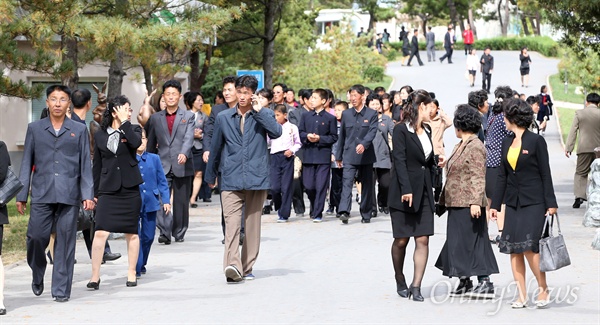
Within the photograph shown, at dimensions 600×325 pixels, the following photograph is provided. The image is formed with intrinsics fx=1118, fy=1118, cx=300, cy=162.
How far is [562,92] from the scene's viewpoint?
51312 millimetres

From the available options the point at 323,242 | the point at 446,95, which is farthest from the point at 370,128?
the point at 446,95

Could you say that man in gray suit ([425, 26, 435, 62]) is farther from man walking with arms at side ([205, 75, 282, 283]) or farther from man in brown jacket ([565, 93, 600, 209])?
man walking with arms at side ([205, 75, 282, 283])

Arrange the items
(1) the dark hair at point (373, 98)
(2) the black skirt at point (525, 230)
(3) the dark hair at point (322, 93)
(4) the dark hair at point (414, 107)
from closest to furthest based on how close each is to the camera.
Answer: (2) the black skirt at point (525, 230) → (4) the dark hair at point (414, 107) → (3) the dark hair at point (322, 93) → (1) the dark hair at point (373, 98)

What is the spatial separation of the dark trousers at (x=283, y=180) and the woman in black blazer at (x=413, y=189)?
23.0 feet

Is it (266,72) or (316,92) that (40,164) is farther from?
(266,72)

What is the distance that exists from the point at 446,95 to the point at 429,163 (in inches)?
1465

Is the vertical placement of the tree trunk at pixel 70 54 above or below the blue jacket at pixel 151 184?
above

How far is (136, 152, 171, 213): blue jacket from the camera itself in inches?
471

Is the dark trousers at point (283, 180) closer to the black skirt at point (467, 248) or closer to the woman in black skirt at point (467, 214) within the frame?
the woman in black skirt at point (467, 214)

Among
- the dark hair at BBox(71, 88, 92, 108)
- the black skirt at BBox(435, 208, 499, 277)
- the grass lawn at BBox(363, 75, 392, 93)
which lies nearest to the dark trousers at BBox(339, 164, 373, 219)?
the dark hair at BBox(71, 88, 92, 108)

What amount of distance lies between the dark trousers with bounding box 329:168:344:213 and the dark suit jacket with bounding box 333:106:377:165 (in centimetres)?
88

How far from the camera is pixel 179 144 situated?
587 inches

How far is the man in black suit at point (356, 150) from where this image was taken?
1681cm

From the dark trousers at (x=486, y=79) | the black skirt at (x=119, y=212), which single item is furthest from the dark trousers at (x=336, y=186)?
the dark trousers at (x=486, y=79)
